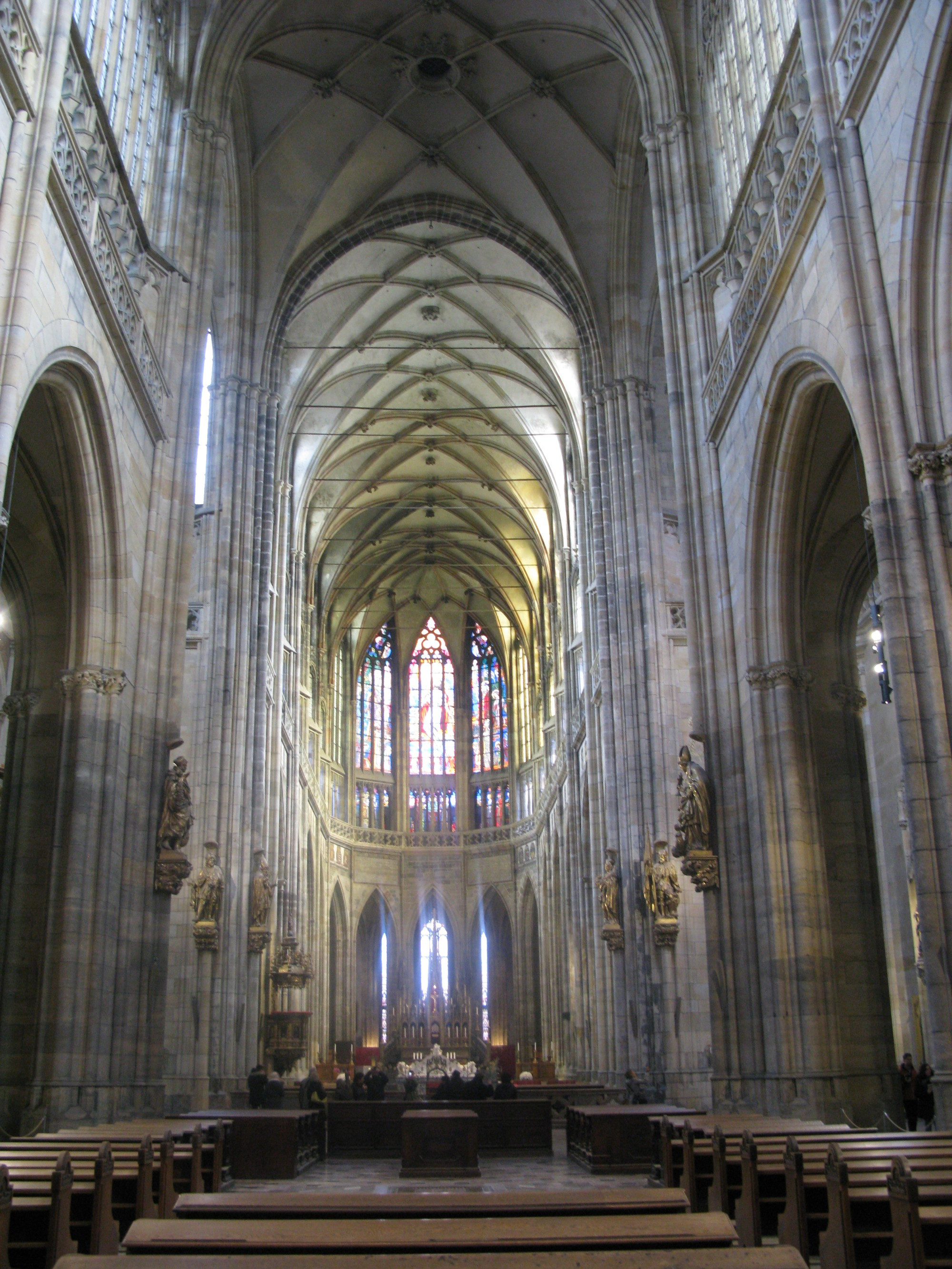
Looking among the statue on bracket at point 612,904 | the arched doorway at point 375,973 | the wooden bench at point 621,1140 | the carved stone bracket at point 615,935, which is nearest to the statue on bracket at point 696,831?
the wooden bench at point 621,1140

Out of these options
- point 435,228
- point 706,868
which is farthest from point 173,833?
point 435,228

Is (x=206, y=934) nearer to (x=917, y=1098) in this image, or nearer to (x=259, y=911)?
(x=259, y=911)

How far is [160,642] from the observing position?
1587cm

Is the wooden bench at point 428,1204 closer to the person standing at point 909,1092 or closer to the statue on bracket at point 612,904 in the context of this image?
the person standing at point 909,1092

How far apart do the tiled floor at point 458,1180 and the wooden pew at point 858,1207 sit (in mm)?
5888

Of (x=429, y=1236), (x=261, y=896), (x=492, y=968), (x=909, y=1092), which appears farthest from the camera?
(x=492, y=968)

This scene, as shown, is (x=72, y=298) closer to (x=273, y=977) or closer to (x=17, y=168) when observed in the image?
(x=17, y=168)

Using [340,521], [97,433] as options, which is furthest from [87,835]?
[340,521]

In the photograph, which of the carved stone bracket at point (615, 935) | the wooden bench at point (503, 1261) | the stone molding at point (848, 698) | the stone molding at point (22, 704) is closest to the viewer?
the wooden bench at point (503, 1261)

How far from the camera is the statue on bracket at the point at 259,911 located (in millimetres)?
24547

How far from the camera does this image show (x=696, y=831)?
15.6 m

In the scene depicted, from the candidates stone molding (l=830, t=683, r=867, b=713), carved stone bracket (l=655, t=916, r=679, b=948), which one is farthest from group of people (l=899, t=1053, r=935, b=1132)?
carved stone bracket (l=655, t=916, r=679, b=948)

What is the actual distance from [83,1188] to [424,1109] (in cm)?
1270

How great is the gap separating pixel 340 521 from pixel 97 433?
2813cm
